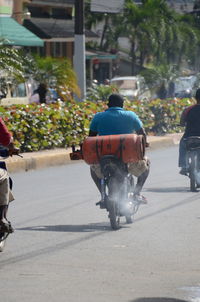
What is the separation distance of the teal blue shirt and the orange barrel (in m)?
0.44

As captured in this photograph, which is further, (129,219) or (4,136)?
(129,219)

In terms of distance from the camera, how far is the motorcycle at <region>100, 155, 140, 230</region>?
36.4 feet

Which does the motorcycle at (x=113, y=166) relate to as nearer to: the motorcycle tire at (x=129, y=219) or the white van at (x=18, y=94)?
the motorcycle tire at (x=129, y=219)

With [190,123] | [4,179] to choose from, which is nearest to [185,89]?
[190,123]

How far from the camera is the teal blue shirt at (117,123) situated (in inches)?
461

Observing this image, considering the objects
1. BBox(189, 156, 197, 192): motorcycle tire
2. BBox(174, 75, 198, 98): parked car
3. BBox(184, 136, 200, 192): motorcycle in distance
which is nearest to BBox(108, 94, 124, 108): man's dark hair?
BBox(189, 156, 197, 192): motorcycle tire

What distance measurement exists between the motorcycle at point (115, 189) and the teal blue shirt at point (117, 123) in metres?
0.51

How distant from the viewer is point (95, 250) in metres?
9.66

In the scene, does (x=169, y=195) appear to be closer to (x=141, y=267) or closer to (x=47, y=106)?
(x=141, y=267)

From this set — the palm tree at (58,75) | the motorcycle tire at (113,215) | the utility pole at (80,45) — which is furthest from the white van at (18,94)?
the motorcycle tire at (113,215)

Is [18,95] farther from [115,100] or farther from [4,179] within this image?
[4,179]

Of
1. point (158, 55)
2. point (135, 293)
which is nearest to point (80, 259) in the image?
point (135, 293)

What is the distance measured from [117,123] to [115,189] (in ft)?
2.95

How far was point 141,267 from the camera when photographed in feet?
28.5
